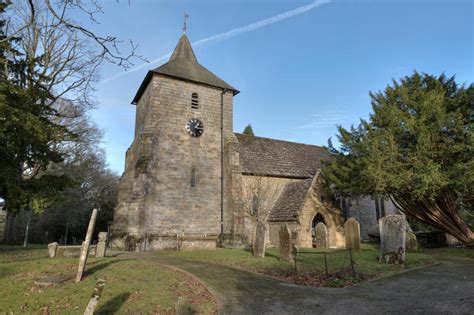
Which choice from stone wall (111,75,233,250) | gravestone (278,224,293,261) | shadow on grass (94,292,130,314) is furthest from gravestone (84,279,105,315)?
stone wall (111,75,233,250)

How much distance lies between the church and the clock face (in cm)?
7

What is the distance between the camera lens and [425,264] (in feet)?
40.4

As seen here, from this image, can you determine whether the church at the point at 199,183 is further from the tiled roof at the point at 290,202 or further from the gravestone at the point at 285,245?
the gravestone at the point at 285,245

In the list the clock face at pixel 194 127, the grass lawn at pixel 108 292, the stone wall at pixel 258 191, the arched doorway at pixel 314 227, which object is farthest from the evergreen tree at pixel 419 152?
the grass lawn at pixel 108 292

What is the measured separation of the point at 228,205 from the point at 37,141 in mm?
11896

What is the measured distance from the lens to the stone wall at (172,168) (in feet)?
62.3

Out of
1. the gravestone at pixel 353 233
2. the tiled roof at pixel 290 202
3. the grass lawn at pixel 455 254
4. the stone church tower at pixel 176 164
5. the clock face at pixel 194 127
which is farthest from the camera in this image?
the clock face at pixel 194 127

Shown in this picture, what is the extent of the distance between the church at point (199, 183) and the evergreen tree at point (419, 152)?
3983 millimetres

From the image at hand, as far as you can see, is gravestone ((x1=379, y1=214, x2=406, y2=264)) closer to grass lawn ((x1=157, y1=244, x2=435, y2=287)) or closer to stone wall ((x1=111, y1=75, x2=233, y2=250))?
grass lawn ((x1=157, y1=244, x2=435, y2=287))

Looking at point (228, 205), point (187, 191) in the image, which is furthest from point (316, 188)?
point (187, 191)

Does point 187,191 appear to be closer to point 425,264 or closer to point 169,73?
point 169,73

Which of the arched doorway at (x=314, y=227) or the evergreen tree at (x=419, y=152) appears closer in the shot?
the evergreen tree at (x=419, y=152)

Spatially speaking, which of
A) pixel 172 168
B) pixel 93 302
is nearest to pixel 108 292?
pixel 93 302

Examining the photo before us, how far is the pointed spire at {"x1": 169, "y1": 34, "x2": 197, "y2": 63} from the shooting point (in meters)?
25.4
